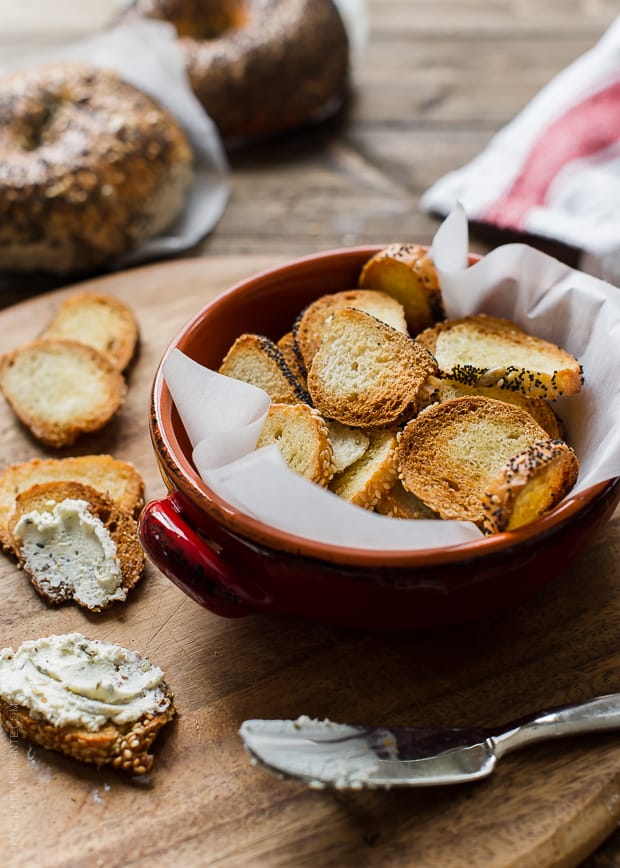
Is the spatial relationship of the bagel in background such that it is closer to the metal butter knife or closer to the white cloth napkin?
the white cloth napkin

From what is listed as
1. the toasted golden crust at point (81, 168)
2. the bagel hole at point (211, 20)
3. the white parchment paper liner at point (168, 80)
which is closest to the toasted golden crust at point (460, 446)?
the toasted golden crust at point (81, 168)

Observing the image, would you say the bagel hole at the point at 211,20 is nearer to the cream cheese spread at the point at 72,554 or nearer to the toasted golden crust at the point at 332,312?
the toasted golden crust at the point at 332,312

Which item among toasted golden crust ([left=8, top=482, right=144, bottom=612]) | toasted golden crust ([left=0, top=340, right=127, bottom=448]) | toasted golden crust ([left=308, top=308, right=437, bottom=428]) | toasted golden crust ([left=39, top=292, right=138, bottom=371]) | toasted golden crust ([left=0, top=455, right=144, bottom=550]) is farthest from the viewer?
toasted golden crust ([left=39, top=292, right=138, bottom=371])

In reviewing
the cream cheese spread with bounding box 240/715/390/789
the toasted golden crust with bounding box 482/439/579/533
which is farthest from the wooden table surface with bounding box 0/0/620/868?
the toasted golden crust with bounding box 482/439/579/533

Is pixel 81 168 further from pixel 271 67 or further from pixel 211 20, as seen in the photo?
pixel 211 20

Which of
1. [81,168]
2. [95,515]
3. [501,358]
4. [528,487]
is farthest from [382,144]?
[528,487]

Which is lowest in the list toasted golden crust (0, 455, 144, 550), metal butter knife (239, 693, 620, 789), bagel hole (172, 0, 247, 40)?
toasted golden crust (0, 455, 144, 550)

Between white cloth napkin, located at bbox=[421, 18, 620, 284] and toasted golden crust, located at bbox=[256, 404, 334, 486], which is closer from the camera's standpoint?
toasted golden crust, located at bbox=[256, 404, 334, 486]

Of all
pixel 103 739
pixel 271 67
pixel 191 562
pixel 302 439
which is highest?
pixel 271 67
